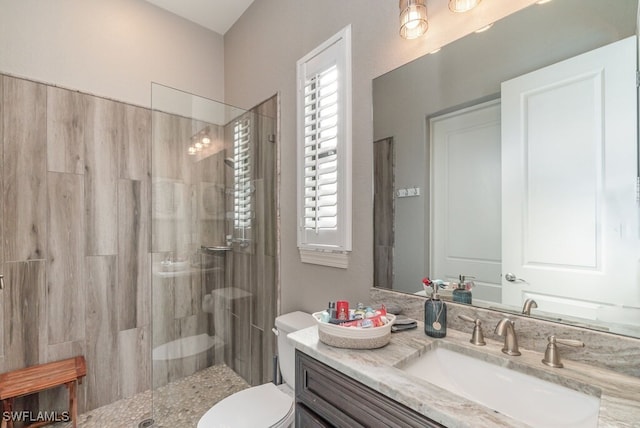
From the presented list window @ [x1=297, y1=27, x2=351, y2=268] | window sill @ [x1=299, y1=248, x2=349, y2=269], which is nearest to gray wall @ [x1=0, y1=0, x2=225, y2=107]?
window @ [x1=297, y1=27, x2=351, y2=268]

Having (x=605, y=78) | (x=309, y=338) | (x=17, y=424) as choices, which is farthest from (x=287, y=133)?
(x=17, y=424)

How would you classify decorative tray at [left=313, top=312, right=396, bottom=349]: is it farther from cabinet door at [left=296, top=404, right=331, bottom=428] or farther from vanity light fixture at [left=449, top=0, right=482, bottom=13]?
vanity light fixture at [left=449, top=0, right=482, bottom=13]

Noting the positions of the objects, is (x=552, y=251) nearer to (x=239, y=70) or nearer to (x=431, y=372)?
(x=431, y=372)

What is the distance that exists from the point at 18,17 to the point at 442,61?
97.9 inches

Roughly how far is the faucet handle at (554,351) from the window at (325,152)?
0.86 m

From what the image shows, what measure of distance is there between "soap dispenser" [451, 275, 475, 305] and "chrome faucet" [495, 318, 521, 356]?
172 millimetres

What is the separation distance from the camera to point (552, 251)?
89 centimetres

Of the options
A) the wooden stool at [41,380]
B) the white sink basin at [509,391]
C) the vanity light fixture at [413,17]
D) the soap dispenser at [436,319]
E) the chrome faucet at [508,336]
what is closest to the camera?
the white sink basin at [509,391]

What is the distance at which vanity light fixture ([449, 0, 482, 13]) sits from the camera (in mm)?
1016

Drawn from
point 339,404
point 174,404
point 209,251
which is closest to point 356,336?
point 339,404

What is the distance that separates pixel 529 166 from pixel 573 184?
5.0 inches

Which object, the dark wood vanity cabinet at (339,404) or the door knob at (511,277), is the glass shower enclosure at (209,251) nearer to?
the dark wood vanity cabinet at (339,404)

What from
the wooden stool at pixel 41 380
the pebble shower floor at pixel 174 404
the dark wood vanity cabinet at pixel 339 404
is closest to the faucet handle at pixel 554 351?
the dark wood vanity cabinet at pixel 339 404

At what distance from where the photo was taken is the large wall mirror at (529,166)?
0.78 meters
